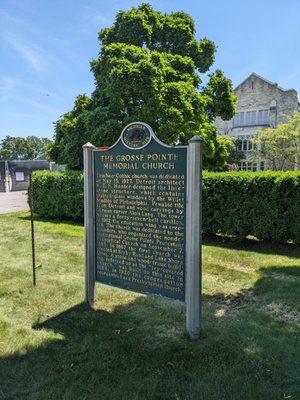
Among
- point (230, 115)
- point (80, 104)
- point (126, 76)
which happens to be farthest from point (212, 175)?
point (80, 104)

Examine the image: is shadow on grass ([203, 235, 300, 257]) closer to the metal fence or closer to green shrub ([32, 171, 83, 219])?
green shrub ([32, 171, 83, 219])

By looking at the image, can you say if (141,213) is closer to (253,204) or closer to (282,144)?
(253,204)

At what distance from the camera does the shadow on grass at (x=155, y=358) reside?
11.2 feet

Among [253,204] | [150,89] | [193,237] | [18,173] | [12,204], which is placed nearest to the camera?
[193,237]

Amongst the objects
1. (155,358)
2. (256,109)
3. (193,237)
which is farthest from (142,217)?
(256,109)

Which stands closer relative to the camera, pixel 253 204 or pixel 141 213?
pixel 141 213

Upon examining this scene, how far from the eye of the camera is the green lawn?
136 inches

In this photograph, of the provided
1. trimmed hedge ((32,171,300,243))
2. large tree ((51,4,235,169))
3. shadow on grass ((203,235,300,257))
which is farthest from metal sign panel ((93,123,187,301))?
large tree ((51,4,235,169))

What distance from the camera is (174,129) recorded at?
14266 mm

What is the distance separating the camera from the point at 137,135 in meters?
4.74

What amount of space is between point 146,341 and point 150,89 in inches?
419

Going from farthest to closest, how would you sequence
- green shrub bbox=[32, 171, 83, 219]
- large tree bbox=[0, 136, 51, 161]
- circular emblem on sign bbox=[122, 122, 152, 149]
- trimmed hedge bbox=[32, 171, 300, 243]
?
large tree bbox=[0, 136, 51, 161], green shrub bbox=[32, 171, 83, 219], trimmed hedge bbox=[32, 171, 300, 243], circular emblem on sign bbox=[122, 122, 152, 149]

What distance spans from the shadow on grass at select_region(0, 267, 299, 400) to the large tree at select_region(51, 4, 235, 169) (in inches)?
392

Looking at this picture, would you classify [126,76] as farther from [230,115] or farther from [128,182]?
[128,182]
